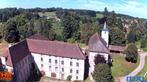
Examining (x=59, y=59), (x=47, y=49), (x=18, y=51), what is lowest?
(x=59, y=59)

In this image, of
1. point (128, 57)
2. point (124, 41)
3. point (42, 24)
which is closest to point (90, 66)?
point (128, 57)

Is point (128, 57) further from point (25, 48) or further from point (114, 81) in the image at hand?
point (25, 48)

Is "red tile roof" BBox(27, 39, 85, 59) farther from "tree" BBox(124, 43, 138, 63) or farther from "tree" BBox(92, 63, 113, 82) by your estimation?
"tree" BBox(124, 43, 138, 63)

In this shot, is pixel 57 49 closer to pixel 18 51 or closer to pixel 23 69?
pixel 23 69

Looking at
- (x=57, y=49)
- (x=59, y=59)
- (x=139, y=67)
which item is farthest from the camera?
(x=139, y=67)

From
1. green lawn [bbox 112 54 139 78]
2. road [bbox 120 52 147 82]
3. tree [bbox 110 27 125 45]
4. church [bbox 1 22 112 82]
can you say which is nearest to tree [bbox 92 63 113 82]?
church [bbox 1 22 112 82]

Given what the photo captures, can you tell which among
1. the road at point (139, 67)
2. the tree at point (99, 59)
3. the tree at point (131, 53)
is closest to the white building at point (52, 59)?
the tree at point (99, 59)

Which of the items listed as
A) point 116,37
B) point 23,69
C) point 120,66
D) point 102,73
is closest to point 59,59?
point 23,69
